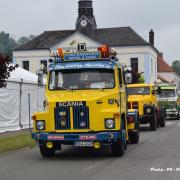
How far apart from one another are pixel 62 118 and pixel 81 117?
507 mm

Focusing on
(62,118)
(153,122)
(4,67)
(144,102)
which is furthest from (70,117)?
(153,122)

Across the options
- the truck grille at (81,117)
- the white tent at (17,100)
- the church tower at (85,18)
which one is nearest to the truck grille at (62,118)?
the truck grille at (81,117)

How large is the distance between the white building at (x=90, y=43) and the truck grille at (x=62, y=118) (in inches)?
2689

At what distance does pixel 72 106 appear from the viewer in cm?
1541

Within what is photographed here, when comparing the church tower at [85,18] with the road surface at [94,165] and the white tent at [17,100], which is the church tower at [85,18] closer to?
the white tent at [17,100]

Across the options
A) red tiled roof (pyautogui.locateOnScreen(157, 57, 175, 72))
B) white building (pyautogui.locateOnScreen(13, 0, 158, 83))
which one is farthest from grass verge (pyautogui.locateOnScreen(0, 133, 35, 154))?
red tiled roof (pyautogui.locateOnScreen(157, 57, 175, 72))

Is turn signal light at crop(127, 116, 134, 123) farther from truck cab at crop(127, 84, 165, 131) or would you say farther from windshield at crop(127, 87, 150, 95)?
windshield at crop(127, 87, 150, 95)

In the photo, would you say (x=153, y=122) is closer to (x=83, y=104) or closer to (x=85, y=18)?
(x=83, y=104)

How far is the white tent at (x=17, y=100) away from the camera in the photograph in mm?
28375

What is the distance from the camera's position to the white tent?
28375 millimetres

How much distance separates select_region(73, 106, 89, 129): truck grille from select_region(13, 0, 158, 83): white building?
224 ft

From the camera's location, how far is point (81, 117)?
15.4m

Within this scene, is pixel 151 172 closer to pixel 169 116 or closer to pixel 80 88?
pixel 80 88

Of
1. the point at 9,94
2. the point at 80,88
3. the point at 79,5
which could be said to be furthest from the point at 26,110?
the point at 79,5
